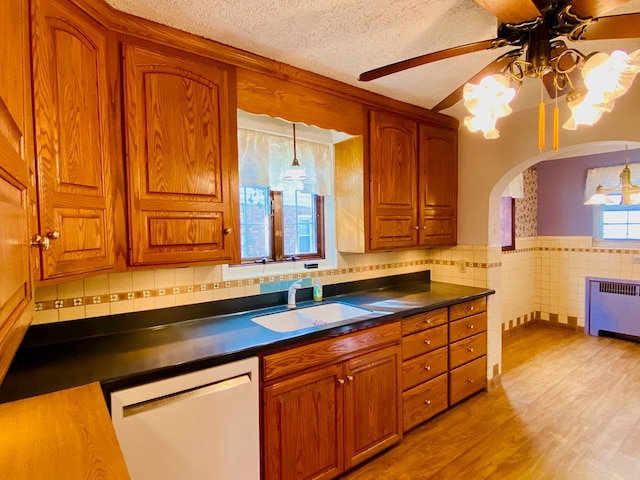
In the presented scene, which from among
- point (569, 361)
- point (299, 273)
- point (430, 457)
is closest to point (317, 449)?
point (430, 457)

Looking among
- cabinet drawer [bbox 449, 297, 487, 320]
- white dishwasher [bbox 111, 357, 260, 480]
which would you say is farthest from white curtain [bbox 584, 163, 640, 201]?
white dishwasher [bbox 111, 357, 260, 480]

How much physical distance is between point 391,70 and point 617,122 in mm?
1789

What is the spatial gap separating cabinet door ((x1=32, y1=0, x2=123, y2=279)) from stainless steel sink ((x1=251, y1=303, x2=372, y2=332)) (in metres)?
0.98

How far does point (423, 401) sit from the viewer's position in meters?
2.38

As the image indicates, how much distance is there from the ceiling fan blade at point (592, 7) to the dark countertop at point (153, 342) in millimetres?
1571

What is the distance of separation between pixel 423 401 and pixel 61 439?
6.92 feet

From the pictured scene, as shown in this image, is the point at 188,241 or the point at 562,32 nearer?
the point at 562,32

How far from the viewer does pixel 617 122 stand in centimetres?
221

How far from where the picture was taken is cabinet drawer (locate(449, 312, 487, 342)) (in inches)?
101

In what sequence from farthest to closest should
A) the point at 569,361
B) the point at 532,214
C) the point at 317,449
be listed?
1. the point at 532,214
2. the point at 569,361
3. the point at 317,449

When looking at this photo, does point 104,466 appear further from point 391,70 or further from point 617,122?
point 617,122

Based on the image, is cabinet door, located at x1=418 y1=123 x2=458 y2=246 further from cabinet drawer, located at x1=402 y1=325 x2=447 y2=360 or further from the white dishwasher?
the white dishwasher

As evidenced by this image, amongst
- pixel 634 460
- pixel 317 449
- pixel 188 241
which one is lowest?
pixel 634 460

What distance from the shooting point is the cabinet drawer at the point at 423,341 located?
2.25 metres
